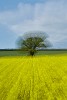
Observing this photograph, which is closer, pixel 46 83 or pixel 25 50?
pixel 46 83

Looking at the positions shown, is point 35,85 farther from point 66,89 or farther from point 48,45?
point 48,45

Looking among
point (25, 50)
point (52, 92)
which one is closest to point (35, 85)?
point (52, 92)

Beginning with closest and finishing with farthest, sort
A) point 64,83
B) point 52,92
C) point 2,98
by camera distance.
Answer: point 2,98, point 52,92, point 64,83

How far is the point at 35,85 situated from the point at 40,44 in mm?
67961

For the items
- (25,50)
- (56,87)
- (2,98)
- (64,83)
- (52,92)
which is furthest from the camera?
(25,50)

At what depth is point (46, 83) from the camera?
1858cm

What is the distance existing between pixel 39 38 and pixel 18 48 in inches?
277

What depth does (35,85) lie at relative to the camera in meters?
17.7

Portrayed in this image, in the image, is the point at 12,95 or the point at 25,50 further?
the point at 25,50

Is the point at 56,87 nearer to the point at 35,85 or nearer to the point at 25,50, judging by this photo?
the point at 35,85

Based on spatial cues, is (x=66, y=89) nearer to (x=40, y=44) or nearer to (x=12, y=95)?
(x=12, y=95)

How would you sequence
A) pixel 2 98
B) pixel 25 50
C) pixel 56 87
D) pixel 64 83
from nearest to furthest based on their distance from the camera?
pixel 2 98 → pixel 56 87 → pixel 64 83 → pixel 25 50

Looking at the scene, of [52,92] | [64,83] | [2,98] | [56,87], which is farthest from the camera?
[64,83]

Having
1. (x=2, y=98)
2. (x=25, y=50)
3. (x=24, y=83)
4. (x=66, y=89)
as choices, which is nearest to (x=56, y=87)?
(x=66, y=89)
